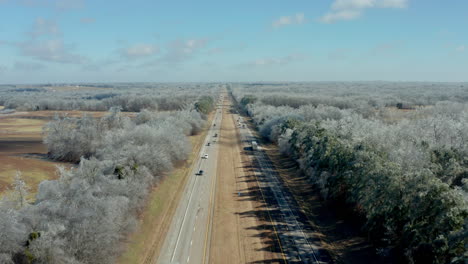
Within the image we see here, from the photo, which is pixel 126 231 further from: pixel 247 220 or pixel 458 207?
pixel 458 207

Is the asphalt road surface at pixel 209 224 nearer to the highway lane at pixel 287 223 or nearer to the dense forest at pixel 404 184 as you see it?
the highway lane at pixel 287 223

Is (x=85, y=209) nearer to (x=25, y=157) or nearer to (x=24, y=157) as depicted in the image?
(x=24, y=157)

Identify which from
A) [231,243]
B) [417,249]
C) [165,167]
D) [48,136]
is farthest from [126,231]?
[48,136]

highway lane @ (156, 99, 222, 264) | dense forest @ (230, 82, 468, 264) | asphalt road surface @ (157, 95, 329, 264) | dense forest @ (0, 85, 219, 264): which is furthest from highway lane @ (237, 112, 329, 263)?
dense forest @ (0, 85, 219, 264)

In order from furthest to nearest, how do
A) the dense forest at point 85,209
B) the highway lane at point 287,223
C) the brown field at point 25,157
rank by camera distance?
the brown field at point 25,157 → the highway lane at point 287,223 → the dense forest at point 85,209

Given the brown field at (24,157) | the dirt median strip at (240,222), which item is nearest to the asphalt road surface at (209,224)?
the dirt median strip at (240,222)

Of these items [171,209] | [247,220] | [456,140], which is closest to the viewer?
[247,220]
